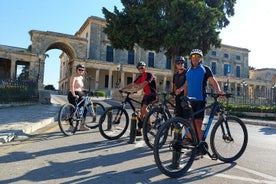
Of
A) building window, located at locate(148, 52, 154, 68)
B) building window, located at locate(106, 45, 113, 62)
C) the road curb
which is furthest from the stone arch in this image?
the road curb

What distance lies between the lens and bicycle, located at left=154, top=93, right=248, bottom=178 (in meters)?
3.92

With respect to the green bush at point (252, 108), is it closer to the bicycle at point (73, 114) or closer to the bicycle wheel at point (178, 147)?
the bicycle at point (73, 114)

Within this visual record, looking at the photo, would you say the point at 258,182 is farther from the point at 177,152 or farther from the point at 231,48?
the point at 231,48

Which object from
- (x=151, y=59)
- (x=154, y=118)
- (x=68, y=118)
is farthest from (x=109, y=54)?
(x=154, y=118)

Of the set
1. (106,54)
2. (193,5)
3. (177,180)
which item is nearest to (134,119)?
(177,180)

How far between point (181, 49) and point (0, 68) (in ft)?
122

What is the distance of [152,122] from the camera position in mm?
5844

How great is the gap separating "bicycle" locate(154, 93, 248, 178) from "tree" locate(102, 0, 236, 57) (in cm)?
1655

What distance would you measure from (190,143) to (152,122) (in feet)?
5.80

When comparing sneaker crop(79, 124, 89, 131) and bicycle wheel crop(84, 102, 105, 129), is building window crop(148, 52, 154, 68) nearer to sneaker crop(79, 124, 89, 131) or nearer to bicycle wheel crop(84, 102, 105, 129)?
bicycle wheel crop(84, 102, 105, 129)

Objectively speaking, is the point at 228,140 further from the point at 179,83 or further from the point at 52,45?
the point at 52,45

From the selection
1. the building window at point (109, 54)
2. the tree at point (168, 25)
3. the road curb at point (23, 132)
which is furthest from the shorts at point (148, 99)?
the building window at point (109, 54)

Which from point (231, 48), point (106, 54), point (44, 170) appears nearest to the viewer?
point (44, 170)

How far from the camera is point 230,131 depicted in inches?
190
